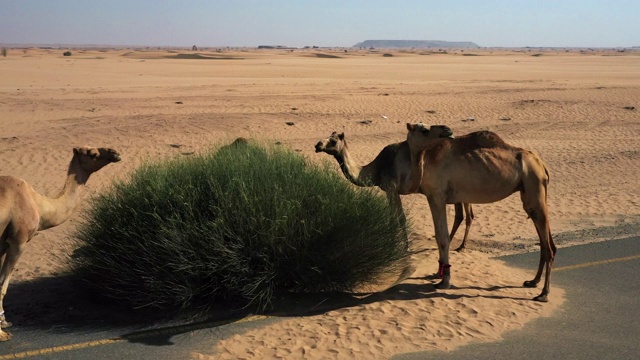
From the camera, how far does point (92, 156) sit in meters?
8.47

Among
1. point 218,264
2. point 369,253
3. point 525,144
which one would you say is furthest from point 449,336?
point 525,144

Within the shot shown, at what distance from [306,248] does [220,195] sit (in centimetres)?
108

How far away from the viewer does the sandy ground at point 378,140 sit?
26.7 feet

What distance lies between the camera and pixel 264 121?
26.3 meters

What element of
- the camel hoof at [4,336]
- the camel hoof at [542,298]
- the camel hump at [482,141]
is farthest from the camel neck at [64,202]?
the camel hoof at [542,298]

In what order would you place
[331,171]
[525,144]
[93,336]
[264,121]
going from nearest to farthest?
[93,336] → [331,171] → [525,144] → [264,121]

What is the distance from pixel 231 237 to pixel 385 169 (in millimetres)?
2477

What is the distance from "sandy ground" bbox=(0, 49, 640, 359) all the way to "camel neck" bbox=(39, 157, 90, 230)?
1737mm

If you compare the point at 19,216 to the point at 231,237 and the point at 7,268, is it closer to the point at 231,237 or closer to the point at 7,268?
the point at 7,268

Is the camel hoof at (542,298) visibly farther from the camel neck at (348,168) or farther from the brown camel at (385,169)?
the camel neck at (348,168)

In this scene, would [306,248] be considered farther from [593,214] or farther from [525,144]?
[525,144]

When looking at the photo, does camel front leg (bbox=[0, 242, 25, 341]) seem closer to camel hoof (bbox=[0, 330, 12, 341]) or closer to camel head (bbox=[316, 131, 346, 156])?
camel hoof (bbox=[0, 330, 12, 341])

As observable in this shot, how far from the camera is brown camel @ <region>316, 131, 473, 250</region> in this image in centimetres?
949

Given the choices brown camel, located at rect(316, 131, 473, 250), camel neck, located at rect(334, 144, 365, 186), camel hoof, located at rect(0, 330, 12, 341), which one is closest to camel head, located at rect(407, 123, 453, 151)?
brown camel, located at rect(316, 131, 473, 250)
